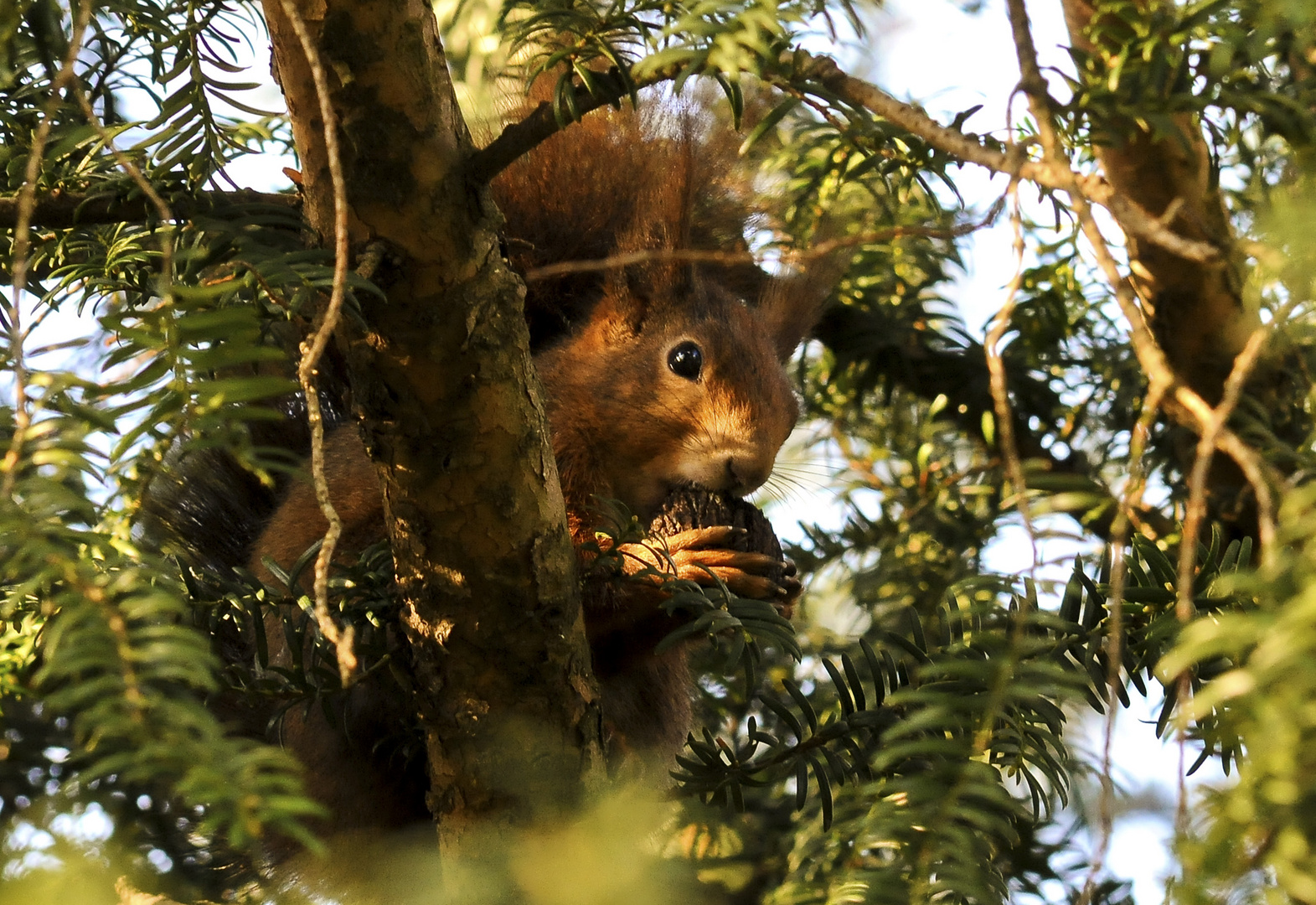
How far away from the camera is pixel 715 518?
59.7 inches

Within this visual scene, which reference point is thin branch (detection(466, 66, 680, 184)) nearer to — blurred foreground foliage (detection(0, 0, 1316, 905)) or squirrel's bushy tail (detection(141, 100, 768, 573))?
blurred foreground foliage (detection(0, 0, 1316, 905))

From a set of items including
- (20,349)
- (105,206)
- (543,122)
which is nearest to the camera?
(20,349)

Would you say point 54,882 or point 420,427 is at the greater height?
point 420,427

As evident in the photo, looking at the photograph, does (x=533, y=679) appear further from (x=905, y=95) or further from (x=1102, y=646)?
(x=905, y=95)

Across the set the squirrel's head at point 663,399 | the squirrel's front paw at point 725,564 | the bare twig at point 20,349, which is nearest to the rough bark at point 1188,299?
the squirrel's head at point 663,399

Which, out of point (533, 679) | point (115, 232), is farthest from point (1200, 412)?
point (115, 232)

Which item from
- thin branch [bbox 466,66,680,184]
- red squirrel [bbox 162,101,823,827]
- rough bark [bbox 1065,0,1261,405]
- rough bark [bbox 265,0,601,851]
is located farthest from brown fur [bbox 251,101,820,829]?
thin branch [bbox 466,66,680,184]

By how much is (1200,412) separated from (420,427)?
610 mm

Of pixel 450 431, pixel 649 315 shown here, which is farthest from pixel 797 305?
pixel 450 431

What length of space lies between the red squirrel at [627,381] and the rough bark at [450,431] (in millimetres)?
299

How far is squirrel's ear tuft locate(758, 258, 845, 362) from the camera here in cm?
183

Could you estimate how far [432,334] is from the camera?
948 millimetres

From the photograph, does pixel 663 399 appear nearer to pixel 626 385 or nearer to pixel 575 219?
pixel 626 385

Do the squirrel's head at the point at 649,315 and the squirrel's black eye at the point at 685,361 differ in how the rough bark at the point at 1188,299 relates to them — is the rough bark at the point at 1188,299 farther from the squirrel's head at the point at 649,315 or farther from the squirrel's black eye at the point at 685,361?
the squirrel's black eye at the point at 685,361
